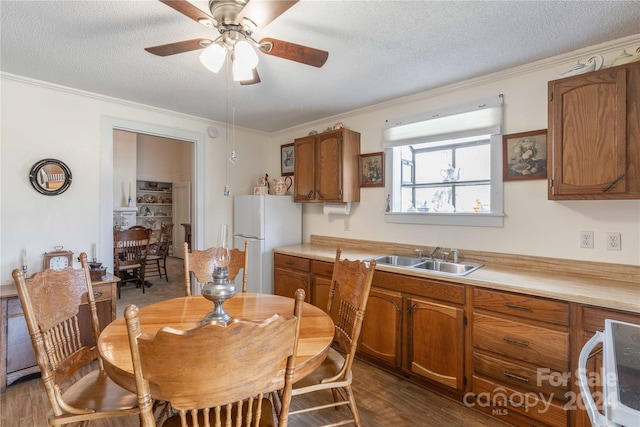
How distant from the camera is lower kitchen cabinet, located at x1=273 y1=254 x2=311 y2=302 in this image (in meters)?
3.12

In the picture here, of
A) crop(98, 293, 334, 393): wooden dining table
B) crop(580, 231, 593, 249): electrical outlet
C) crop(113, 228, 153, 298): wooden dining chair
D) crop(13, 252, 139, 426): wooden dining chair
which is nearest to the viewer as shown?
crop(98, 293, 334, 393): wooden dining table

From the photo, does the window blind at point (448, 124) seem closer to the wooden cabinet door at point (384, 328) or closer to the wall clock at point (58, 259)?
the wooden cabinet door at point (384, 328)

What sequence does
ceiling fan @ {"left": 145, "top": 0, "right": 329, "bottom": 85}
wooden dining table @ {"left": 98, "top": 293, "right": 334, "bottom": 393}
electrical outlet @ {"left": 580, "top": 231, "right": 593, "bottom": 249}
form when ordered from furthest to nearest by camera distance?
electrical outlet @ {"left": 580, "top": 231, "right": 593, "bottom": 249} → ceiling fan @ {"left": 145, "top": 0, "right": 329, "bottom": 85} → wooden dining table @ {"left": 98, "top": 293, "right": 334, "bottom": 393}

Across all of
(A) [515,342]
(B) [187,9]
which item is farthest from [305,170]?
(A) [515,342]

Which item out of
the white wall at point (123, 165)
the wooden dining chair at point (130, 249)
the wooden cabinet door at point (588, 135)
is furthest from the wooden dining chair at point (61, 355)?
the white wall at point (123, 165)

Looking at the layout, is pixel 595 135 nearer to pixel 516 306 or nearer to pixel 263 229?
pixel 516 306

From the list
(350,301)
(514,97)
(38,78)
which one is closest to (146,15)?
(38,78)

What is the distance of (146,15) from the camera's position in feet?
5.65

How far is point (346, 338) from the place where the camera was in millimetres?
1792

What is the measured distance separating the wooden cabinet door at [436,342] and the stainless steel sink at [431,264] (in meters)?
0.31

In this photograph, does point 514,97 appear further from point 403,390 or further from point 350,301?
point 403,390

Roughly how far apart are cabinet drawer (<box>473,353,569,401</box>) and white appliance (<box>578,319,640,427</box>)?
66cm

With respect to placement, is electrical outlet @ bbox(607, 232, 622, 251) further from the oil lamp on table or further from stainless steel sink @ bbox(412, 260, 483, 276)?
the oil lamp on table

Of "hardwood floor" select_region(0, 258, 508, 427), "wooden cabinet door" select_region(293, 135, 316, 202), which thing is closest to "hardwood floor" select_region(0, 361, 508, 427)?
"hardwood floor" select_region(0, 258, 508, 427)
